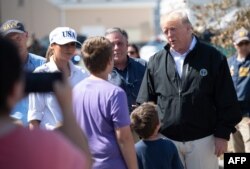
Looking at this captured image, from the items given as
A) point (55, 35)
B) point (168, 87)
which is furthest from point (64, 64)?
point (168, 87)

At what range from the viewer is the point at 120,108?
4.38 metres

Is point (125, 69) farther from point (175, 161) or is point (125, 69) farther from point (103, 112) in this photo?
Answer: point (103, 112)

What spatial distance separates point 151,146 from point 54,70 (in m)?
1.03

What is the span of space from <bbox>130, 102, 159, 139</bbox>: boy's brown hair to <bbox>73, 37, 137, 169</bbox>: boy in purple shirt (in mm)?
489

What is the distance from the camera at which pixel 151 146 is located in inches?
196

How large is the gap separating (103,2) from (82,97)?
5345 centimetres

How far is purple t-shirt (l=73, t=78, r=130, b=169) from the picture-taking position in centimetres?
439

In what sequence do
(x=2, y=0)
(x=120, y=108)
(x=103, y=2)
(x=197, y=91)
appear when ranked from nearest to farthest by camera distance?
(x=120, y=108) < (x=197, y=91) < (x=2, y=0) < (x=103, y=2)

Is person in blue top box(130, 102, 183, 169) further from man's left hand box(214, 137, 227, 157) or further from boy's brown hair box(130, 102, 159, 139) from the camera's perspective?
man's left hand box(214, 137, 227, 157)

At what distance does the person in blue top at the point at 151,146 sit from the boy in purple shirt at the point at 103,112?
49 cm

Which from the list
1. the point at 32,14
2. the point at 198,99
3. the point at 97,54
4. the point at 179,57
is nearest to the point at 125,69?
the point at 179,57

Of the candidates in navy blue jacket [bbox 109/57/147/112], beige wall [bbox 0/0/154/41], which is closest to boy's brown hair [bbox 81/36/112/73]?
navy blue jacket [bbox 109/57/147/112]

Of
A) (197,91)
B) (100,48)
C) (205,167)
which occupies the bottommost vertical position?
(205,167)

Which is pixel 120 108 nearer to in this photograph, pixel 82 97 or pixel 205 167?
pixel 82 97
